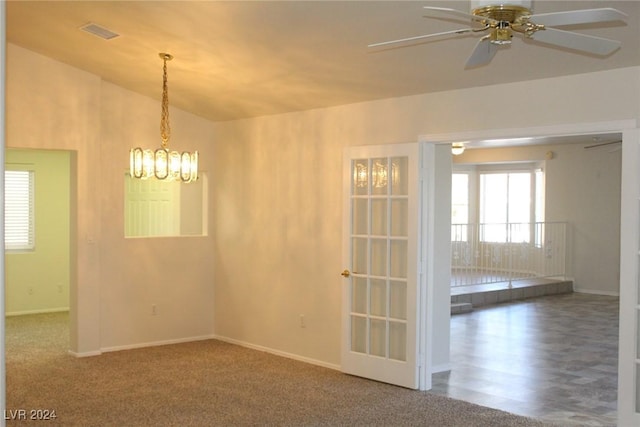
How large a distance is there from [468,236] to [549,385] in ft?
19.9

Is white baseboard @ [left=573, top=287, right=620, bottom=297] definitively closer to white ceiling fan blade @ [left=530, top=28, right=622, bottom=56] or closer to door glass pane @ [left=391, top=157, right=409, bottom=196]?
door glass pane @ [left=391, top=157, right=409, bottom=196]

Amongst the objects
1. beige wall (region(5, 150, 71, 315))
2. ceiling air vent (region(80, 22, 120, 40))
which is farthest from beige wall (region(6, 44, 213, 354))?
beige wall (region(5, 150, 71, 315))

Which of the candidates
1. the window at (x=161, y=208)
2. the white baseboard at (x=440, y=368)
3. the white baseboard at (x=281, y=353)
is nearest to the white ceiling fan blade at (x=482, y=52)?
the white baseboard at (x=440, y=368)

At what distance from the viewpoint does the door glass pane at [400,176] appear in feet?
20.5

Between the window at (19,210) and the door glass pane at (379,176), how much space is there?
20.0 feet

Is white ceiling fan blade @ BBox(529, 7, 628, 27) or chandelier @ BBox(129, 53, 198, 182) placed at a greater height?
white ceiling fan blade @ BBox(529, 7, 628, 27)

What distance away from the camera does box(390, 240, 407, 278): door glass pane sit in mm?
6265

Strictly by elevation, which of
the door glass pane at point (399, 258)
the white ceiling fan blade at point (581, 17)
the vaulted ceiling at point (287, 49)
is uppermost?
the vaulted ceiling at point (287, 49)

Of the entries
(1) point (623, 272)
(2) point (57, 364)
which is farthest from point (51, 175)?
(1) point (623, 272)

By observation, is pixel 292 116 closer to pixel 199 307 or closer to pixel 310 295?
pixel 310 295

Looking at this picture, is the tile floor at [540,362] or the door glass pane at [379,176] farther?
the door glass pane at [379,176]

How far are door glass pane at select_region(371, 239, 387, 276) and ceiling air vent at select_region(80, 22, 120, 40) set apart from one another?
3.08 meters

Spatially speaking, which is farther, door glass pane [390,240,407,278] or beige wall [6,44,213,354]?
beige wall [6,44,213,354]

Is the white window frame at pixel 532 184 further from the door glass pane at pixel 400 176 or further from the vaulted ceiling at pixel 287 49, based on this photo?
the vaulted ceiling at pixel 287 49
